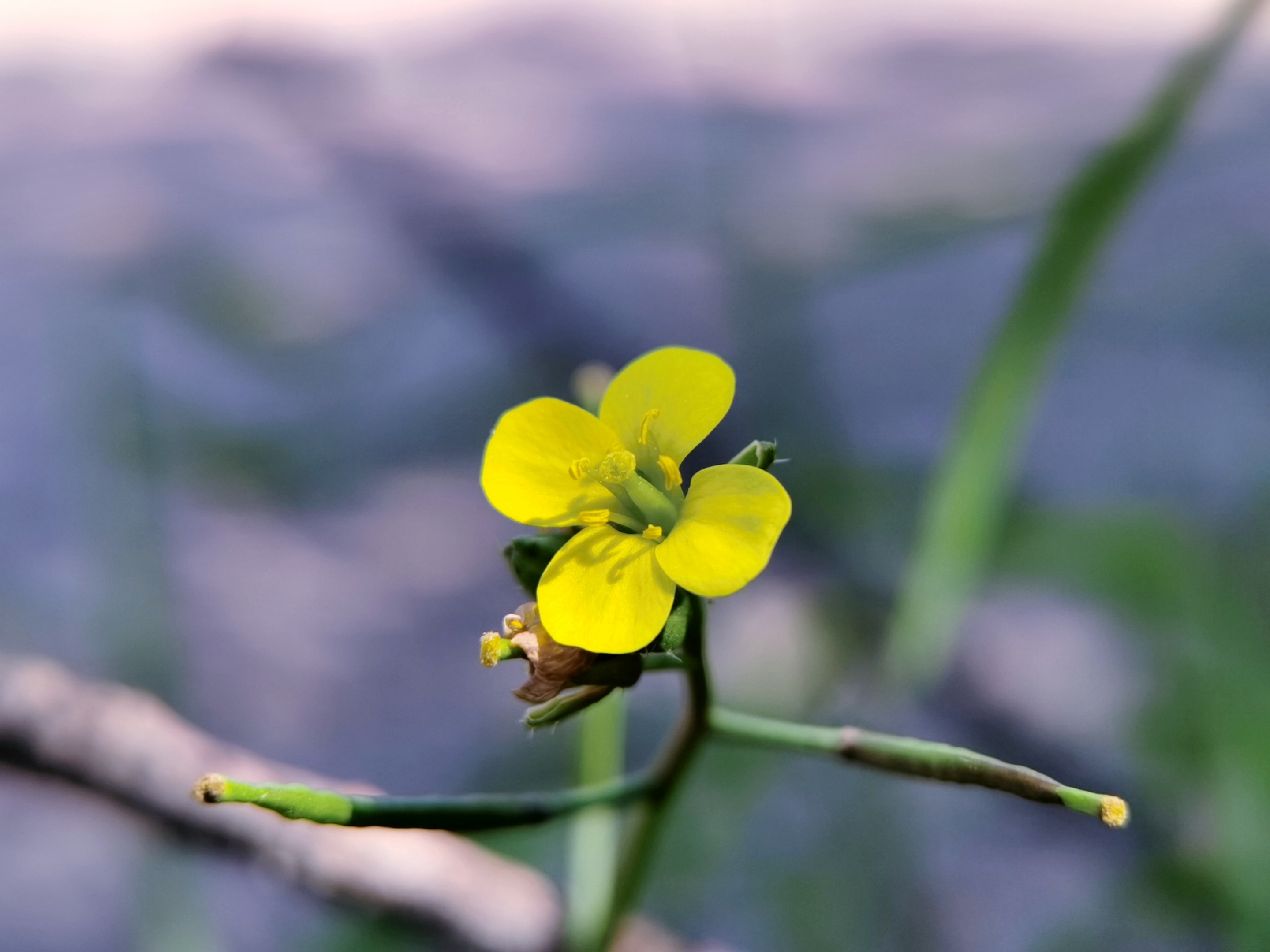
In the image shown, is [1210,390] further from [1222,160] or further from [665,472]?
[665,472]

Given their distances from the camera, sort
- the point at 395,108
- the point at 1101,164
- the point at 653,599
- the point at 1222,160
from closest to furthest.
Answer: the point at 653,599 < the point at 1101,164 < the point at 1222,160 < the point at 395,108

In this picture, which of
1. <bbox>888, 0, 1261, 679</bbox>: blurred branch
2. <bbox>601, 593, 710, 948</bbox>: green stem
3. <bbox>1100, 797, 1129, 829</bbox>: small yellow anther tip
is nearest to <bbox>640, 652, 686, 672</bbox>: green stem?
<bbox>601, 593, 710, 948</bbox>: green stem

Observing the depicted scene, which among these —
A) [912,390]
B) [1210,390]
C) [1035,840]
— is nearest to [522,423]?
[1035,840]

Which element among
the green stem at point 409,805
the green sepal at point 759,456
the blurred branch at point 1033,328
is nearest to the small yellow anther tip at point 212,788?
the green stem at point 409,805

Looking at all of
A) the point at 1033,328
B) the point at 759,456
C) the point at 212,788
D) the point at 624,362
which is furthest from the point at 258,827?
the point at 624,362

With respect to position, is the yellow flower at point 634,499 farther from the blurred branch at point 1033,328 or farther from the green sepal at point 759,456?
the blurred branch at point 1033,328

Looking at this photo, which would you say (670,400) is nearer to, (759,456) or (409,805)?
(759,456)

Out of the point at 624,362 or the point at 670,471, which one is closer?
the point at 670,471

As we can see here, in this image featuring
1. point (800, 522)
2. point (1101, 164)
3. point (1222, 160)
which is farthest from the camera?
point (1222, 160)
